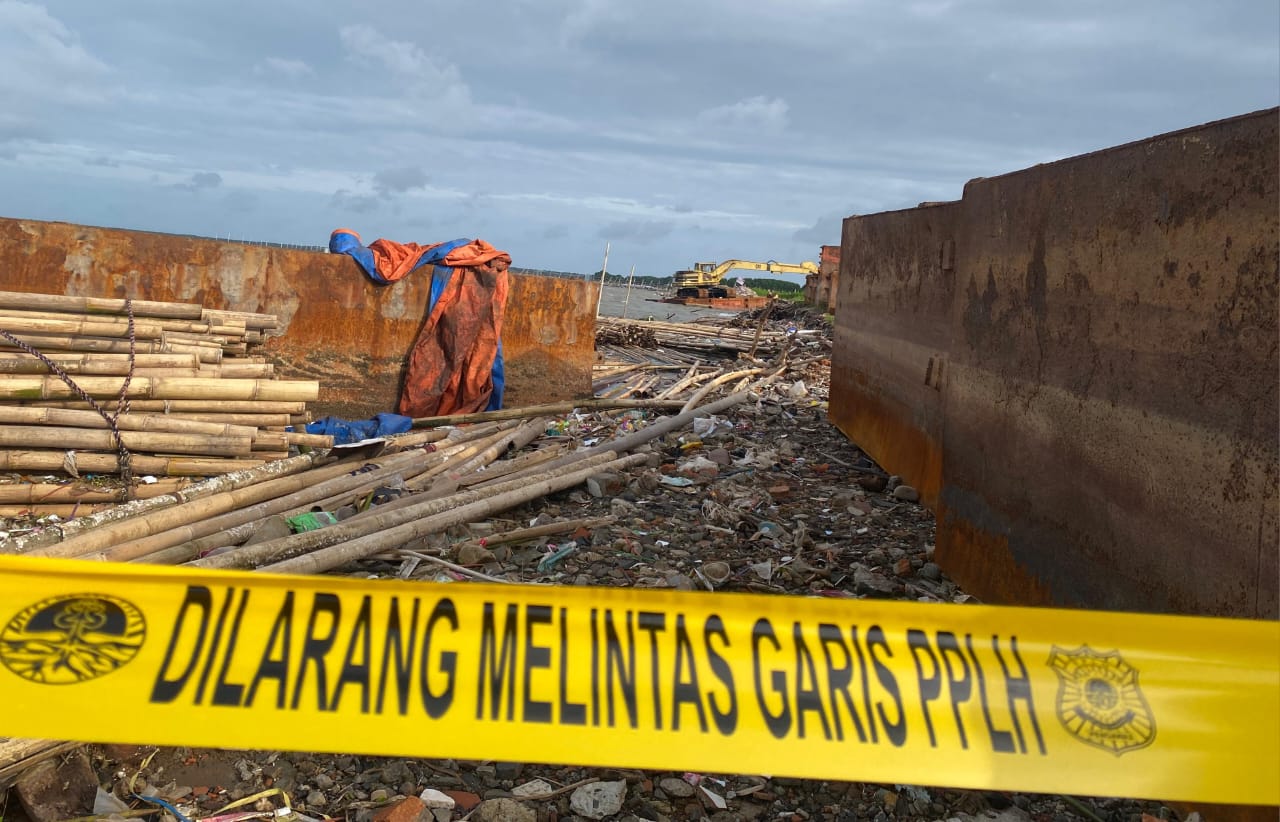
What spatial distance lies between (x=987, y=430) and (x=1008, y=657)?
2629 mm

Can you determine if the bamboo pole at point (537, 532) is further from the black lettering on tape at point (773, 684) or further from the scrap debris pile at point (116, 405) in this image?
the black lettering on tape at point (773, 684)

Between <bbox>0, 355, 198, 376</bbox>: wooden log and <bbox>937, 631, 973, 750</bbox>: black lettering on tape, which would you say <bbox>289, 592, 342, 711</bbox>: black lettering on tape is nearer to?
<bbox>937, 631, 973, 750</bbox>: black lettering on tape

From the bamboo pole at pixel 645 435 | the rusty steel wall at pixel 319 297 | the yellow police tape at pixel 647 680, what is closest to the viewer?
the yellow police tape at pixel 647 680

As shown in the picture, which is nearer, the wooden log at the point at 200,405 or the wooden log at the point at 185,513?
the wooden log at the point at 185,513

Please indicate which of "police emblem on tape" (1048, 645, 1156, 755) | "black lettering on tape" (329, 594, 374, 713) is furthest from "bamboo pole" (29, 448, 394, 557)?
"police emblem on tape" (1048, 645, 1156, 755)

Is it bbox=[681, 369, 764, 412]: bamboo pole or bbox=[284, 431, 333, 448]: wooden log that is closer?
bbox=[284, 431, 333, 448]: wooden log

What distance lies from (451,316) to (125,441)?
370 cm

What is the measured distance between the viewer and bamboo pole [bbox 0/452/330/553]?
5.16m

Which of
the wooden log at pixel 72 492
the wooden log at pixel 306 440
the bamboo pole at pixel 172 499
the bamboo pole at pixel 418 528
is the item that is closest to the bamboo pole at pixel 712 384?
the bamboo pole at pixel 418 528

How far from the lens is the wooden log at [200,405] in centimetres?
665

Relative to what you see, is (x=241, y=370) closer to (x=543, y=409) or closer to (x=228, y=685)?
(x=543, y=409)

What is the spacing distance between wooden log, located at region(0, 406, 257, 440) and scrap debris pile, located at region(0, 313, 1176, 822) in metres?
0.38

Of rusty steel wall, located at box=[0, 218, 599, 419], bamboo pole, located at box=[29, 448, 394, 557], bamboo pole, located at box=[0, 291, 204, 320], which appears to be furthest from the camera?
rusty steel wall, located at box=[0, 218, 599, 419]

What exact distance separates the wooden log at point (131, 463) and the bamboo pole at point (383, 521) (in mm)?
1436
